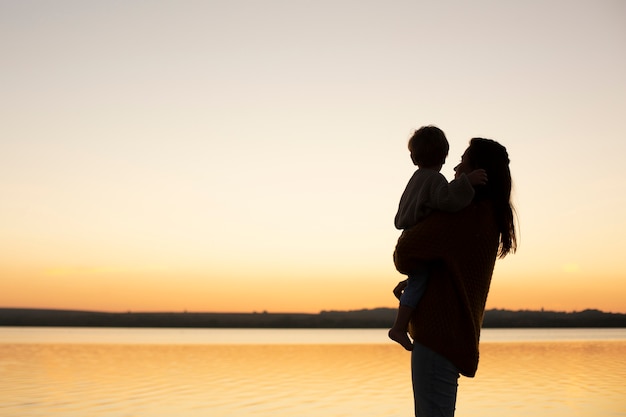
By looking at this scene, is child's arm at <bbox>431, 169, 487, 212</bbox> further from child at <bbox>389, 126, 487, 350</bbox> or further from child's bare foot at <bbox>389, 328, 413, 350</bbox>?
child's bare foot at <bbox>389, 328, 413, 350</bbox>

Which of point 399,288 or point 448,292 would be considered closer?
point 448,292

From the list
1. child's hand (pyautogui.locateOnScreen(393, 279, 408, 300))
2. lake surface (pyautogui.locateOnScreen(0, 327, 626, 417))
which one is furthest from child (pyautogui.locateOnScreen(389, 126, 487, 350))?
lake surface (pyautogui.locateOnScreen(0, 327, 626, 417))

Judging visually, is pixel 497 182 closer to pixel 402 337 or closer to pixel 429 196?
pixel 429 196

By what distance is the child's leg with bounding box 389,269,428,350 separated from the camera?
260cm

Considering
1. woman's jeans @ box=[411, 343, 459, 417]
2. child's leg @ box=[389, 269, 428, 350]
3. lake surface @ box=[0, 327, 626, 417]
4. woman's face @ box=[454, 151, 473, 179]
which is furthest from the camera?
lake surface @ box=[0, 327, 626, 417]

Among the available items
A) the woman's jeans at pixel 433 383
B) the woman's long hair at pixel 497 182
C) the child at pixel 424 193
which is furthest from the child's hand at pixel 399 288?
the woman's long hair at pixel 497 182

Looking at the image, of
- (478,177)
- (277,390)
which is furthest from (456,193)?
(277,390)

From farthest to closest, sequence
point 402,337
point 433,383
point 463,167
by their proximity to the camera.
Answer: point 463,167
point 402,337
point 433,383

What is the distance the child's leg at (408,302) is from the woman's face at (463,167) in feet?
1.34

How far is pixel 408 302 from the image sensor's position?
2.60 m

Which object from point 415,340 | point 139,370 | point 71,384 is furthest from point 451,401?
point 139,370

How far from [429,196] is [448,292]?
13.8 inches

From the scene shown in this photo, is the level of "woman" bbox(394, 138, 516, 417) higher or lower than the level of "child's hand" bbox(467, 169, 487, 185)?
lower

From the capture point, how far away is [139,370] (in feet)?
62.7
